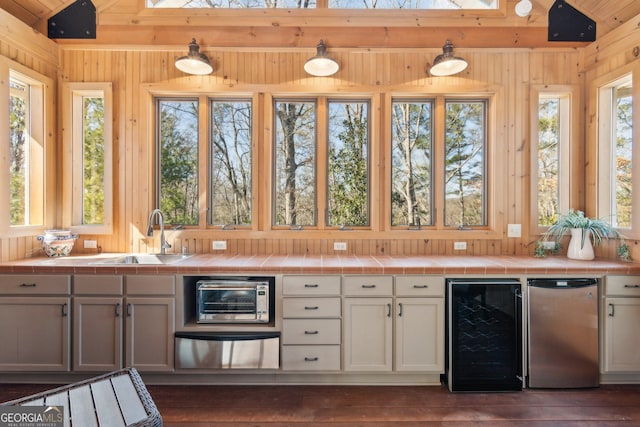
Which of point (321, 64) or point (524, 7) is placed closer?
point (321, 64)

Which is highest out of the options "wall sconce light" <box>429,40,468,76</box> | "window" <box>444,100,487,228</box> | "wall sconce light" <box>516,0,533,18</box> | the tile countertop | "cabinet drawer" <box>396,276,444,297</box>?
"wall sconce light" <box>516,0,533,18</box>

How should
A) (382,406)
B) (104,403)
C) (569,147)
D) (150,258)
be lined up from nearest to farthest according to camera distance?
(104,403), (382,406), (150,258), (569,147)

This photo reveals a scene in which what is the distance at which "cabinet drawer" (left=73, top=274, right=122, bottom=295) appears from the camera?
102 inches

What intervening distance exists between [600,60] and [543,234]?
1.76 metres

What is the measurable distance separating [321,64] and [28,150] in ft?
9.61

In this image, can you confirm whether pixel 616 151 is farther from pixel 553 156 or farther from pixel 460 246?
pixel 460 246

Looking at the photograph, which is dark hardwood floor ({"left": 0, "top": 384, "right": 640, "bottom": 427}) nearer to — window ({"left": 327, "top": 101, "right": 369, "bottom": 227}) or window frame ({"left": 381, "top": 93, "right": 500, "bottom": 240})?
window frame ({"left": 381, "top": 93, "right": 500, "bottom": 240})

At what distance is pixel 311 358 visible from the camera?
262 cm

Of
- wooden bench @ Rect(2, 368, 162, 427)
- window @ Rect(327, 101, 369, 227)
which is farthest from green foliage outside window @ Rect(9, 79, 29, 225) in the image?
window @ Rect(327, 101, 369, 227)

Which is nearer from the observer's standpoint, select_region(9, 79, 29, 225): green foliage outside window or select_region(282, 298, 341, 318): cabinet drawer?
→ select_region(282, 298, 341, 318): cabinet drawer

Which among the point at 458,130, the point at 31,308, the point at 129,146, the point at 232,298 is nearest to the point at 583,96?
the point at 458,130

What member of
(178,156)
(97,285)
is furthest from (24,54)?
(97,285)

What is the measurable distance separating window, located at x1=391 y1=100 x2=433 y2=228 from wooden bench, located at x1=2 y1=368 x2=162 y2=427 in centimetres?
257

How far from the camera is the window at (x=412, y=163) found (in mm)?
3389
